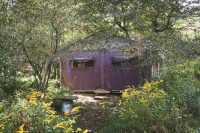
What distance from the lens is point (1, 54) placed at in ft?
34.2

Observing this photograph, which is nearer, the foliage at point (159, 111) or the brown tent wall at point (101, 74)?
the foliage at point (159, 111)

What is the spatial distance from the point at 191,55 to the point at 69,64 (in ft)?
28.6

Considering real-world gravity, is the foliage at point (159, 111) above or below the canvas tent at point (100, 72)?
below

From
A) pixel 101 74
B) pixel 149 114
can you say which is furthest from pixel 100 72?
pixel 149 114

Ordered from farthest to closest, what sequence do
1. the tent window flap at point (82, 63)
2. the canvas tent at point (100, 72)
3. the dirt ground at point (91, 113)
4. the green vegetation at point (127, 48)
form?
the tent window flap at point (82, 63) < the canvas tent at point (100, 72) < the dirt ground at point (91, 113) < the green vegetation at point (127, 48)

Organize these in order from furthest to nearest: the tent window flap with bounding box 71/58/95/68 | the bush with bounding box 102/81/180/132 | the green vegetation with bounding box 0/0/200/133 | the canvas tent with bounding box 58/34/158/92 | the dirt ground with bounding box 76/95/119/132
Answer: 1. the tent window flap with bounding box 71/58/95/68
2. the canvas tent with bounding box 58/34/158/92
3. the dirt ground with bounding box 76/95/119/132
4. the green vegetation with bounding box 0/0/200/133
5. the bush with bounding box 102/81/180/132

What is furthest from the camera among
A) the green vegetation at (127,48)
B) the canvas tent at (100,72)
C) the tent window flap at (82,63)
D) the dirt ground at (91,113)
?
the tent window flap at (82,63)

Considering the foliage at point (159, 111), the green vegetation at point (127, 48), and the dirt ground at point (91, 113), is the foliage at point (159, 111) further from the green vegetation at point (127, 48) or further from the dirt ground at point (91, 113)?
the dirt ground at point (91, 113)

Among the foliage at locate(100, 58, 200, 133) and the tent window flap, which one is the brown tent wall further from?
the foliage at locate(100, 58, 200, 133)

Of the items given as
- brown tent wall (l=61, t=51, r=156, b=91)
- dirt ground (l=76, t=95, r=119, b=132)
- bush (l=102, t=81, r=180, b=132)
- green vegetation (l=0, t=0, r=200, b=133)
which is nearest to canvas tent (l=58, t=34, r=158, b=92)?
brown tent wall (l=61, t=51, r=156, b=91)

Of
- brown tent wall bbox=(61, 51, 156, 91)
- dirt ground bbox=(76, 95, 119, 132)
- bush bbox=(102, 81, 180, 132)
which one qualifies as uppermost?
brown tent wall bbox=(61, 51, 156, 91)

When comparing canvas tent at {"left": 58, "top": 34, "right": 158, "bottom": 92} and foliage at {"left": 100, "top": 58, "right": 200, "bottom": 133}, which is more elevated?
canvas tent at {"left": 58, "top": 34, "right": 158, "bottom": 92}

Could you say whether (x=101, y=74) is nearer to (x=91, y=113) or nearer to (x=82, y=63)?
(x=82, y=63)

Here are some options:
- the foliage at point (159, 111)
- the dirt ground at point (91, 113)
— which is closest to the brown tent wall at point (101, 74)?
the dirt ground at point (91, 113)
